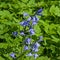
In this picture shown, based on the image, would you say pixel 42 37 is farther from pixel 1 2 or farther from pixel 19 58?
pixel 1 2

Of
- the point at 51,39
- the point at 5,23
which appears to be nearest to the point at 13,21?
the point at 5,23

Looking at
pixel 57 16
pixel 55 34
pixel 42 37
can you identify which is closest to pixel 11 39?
pixel 42 37

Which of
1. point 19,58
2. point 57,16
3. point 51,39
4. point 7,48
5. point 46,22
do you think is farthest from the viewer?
point 57,16

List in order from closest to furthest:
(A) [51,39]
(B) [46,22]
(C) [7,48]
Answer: (C) [7,48] → (A) [51,39] → (B) [46,22]

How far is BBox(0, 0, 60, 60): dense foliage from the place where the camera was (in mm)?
3354

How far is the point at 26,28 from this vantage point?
3.26 metres

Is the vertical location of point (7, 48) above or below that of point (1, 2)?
below

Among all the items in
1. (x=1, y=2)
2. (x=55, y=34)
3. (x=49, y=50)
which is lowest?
(x=49, y=50)

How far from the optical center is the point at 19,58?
3.24 meters

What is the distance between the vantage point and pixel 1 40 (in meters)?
4.11

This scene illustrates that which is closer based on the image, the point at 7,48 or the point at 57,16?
the point at 7,48

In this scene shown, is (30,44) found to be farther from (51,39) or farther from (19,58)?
(51,39)

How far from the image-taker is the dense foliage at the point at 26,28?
3.35 meters

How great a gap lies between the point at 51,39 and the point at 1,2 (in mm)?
1319
